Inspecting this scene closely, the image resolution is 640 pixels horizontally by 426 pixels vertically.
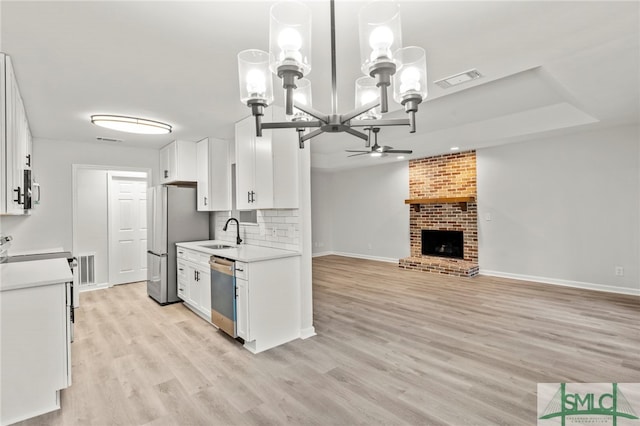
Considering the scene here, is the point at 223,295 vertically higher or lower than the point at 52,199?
lower

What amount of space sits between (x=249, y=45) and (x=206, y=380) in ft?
8.38

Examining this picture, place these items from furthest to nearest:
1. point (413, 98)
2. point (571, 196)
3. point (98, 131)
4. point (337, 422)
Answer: point (571, 196), point (98, 131), point (337, 422), point (413, 98)

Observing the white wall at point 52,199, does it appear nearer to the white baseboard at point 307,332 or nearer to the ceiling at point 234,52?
the ceiling at point 234,52

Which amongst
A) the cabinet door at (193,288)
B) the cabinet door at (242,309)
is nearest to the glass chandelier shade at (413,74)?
the cabinet door at (242,309)

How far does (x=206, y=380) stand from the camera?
2516 millimetres

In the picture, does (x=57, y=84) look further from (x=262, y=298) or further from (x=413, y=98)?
(x=413, y=98)

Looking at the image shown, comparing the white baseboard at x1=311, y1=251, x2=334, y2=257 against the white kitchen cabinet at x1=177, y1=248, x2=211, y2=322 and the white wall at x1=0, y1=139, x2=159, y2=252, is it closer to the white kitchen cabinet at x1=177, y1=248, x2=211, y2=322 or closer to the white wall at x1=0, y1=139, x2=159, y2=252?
the white kitchen cabinet at x1=177, y1=248, x2=211, y2=322

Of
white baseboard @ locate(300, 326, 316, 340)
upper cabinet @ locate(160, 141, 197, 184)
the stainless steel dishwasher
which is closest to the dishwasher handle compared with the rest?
the stainless steel dishwasher

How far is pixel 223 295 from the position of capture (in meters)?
3.33

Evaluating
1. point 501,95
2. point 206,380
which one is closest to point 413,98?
point 206,380

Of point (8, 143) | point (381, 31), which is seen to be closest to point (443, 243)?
point (381, 31)

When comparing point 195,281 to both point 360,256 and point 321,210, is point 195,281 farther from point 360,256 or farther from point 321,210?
point 321,210

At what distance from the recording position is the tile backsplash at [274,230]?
3.46m

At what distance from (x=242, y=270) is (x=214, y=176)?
86.2 inches
